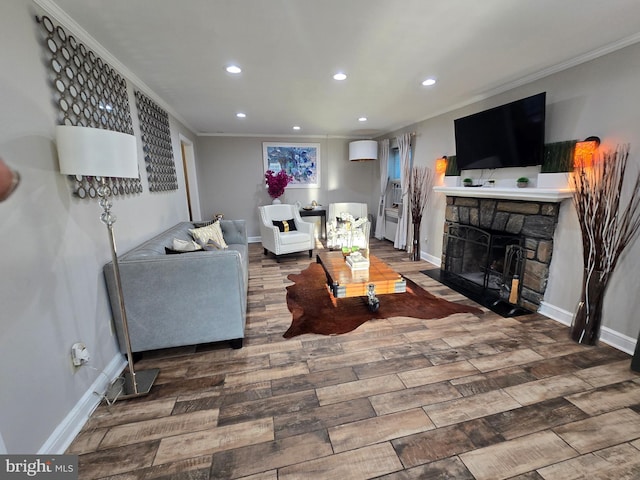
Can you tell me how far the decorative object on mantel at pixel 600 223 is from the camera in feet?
6.69

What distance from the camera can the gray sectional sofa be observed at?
1.88m

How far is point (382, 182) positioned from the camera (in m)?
5.70

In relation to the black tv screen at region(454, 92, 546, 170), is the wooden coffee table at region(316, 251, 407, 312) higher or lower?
lower

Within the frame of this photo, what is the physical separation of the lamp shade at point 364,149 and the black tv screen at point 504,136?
86.2 inches

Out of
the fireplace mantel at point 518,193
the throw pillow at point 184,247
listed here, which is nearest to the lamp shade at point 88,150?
the throw pillow at point 184,247

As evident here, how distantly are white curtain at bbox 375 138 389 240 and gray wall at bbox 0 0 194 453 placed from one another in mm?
4744

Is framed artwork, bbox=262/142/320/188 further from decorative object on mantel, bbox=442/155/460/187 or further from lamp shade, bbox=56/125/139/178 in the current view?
lamp shade, bbox=56/125/139/178

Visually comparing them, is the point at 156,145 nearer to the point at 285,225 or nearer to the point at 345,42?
the point at 285,225

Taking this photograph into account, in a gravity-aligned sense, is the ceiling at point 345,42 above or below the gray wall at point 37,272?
Result: above

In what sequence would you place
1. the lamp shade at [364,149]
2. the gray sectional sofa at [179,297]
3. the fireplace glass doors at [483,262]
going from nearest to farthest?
the gray sectional sofa at [179,297] → the fireplace glass doors at [483,262] → the lamp shade at [364,149]

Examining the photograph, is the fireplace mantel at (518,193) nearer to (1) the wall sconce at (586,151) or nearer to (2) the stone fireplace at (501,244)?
(2) the stone fireplace at (501,244)

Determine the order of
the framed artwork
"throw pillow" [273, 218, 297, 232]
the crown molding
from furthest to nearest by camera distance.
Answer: the framed artwork, "throw pillow" [273, 218, 297, 232], the crown molding

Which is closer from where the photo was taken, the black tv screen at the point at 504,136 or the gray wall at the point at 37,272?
the gray wall at the point at 37,272

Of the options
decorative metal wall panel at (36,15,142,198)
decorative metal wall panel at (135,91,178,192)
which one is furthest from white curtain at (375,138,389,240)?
decorative metal wall panel at (36,15,142,198)
